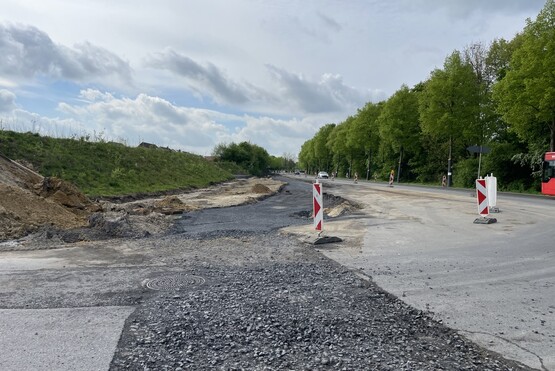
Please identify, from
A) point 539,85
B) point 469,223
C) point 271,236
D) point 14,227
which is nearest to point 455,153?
point 539,85

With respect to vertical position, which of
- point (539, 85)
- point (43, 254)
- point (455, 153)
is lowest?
point (43, 254)

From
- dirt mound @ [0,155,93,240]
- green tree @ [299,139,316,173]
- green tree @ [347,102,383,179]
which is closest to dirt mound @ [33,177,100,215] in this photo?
dirt mound @ [0,155,93,240]

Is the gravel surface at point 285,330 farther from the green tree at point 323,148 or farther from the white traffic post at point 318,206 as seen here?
the green tree at point 323,148

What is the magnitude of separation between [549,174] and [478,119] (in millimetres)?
17135

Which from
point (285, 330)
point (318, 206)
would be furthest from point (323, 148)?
point (285, 330)

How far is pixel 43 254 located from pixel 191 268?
13.4 ft

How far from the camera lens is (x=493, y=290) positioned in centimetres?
639

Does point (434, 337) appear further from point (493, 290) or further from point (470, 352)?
point (493, 290)

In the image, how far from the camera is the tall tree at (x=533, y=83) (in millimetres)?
31391

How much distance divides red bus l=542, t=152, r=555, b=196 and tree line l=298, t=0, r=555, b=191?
181 inches

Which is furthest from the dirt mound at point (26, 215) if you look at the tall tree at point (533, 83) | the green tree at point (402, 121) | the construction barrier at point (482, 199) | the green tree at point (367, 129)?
the green tree at point (367, 129)

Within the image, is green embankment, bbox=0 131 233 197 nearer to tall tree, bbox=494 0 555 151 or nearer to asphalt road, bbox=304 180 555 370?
asphalt road, bbox=304 180 555 370

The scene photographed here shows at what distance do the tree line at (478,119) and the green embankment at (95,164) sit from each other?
982 inches

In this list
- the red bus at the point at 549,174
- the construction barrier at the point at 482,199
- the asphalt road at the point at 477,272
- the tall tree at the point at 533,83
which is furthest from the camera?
the tall tree at the point at 533,83
